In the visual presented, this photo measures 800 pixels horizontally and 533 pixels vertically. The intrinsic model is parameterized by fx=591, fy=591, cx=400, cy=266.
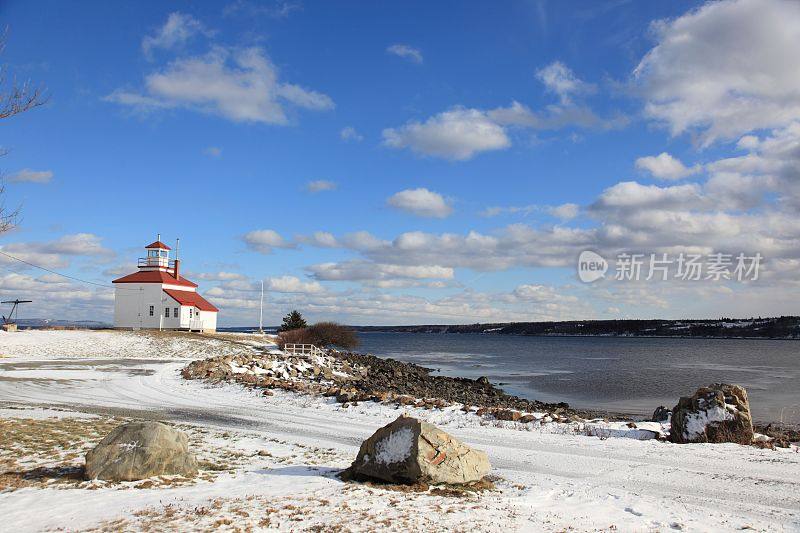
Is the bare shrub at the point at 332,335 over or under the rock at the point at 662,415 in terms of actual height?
over

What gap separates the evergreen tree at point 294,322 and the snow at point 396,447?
54702 mm

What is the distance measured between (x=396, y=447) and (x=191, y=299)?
5373 cm

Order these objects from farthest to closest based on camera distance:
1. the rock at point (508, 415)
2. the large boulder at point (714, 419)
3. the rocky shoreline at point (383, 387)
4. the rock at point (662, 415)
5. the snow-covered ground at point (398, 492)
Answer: the rock at point (662, 415) → the rocky shoreline at point (383, 387) → the rock at point (508, 415) → the large boulder at point (714, 419) → the snow-covered ground at point (398, 492)

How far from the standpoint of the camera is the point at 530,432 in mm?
15016

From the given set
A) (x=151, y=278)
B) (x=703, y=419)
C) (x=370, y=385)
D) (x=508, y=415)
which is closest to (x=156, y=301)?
(x=151, y=278)

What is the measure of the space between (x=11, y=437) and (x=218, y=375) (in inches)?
543

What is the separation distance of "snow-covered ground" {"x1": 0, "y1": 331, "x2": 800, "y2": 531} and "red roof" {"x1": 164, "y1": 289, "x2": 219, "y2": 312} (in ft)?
126

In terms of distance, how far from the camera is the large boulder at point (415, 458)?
30.2 feet

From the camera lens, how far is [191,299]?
193ft

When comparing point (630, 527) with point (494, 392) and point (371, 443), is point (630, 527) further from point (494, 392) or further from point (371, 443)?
point (494, 392)

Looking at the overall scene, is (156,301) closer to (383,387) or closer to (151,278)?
(151,278)

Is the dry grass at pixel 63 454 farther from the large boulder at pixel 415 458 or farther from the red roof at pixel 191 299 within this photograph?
the red roof at pixel 191 299

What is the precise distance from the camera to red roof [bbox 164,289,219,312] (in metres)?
56.7

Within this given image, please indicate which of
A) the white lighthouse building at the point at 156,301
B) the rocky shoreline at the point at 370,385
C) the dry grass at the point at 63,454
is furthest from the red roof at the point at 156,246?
the dry grass at the point at 63,454
